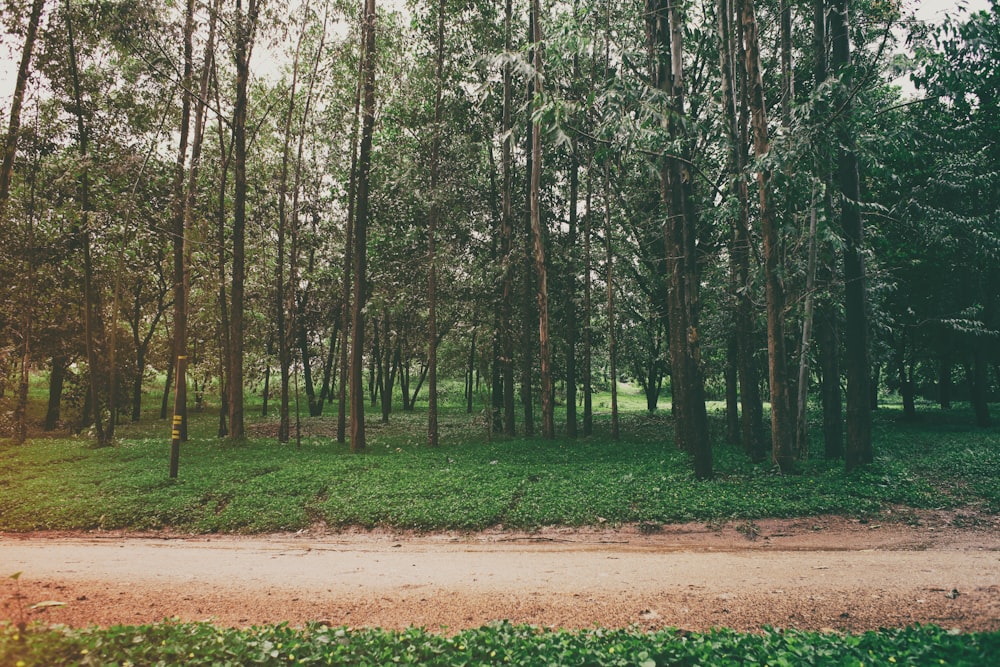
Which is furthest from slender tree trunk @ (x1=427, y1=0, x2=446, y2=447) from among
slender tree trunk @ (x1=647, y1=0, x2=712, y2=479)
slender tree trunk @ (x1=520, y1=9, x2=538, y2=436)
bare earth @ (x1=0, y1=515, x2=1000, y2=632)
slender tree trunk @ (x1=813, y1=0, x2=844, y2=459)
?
slender tree trunk @ (x1=813, y1=0, x2=844, y2=459)

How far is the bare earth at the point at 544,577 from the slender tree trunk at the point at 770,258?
262 cm

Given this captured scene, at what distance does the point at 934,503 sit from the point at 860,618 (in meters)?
5.76

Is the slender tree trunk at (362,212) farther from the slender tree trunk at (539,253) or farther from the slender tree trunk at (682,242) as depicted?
the slender tree trunk at (682,242)

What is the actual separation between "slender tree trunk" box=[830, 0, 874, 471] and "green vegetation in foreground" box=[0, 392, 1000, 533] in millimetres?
609

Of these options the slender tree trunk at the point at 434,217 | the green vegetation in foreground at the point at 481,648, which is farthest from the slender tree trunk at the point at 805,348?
the slender tree trunk at the point at 434,217

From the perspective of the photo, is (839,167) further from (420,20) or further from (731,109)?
(420,20)

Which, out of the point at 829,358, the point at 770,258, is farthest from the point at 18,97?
the point at 829,358

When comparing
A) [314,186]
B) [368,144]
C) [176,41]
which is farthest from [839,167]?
[314,186]

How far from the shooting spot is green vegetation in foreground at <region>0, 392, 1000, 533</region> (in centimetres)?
979

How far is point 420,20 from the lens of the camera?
18.5m

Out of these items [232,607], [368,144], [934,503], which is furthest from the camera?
[368,144]

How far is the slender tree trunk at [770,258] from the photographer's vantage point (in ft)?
36.2

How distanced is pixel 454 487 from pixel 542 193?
1318cm

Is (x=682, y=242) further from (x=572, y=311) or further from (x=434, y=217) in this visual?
(x=434, y=217)
